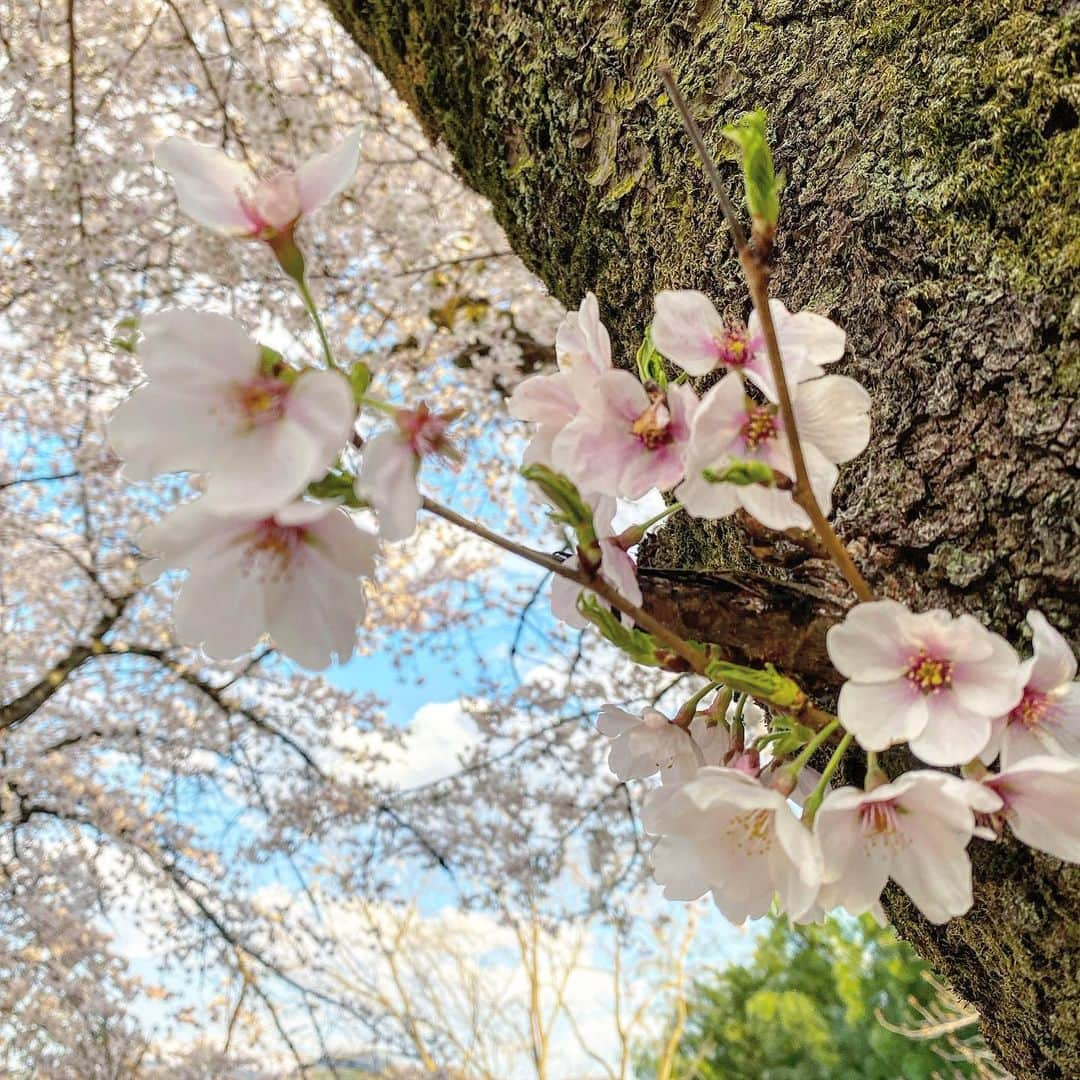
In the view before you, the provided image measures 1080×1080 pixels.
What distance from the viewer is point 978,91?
0.47m

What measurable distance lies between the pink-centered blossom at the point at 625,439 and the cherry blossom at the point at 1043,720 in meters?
0.15

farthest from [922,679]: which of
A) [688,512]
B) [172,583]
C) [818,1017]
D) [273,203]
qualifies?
[818,1017]

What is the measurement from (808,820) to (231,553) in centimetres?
25

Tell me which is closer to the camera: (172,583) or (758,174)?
(758,174)

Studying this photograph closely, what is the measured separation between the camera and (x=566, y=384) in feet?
1.26

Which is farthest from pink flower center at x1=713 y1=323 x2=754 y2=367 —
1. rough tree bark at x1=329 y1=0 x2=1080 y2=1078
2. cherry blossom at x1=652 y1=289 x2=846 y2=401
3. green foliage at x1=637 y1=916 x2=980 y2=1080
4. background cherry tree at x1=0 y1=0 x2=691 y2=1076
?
green foliage at x1=637 y1=916 x2=980 y2=1080

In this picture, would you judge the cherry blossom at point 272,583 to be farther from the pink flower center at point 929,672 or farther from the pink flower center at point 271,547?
the pink flower center at point 929,672

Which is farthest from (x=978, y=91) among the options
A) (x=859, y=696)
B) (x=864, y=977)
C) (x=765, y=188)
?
(x=864, y=977)

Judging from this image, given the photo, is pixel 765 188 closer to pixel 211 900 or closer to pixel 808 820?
pixel 808 820

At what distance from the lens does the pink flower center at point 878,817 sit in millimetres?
340

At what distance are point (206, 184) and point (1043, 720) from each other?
0.39 meters

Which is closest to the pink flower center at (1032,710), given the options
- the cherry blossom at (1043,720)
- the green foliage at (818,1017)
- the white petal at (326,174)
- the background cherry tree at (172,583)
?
the cherry blossom at (1043,720)

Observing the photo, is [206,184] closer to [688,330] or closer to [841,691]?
[688,330]

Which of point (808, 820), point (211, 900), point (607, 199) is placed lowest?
point (808, 820)
